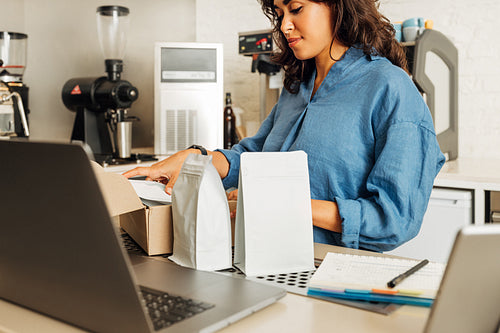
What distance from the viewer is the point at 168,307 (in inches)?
25.6

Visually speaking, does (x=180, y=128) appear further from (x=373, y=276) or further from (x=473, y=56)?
(x=373, y=276)

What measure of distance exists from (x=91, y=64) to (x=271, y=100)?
1.25 meters

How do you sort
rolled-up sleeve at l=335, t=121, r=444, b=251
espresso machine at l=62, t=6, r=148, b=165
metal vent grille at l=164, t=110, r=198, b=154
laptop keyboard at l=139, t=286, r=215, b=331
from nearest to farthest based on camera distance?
laptop keyboard at l=139, t=286, r=215, b=331
rolled-up sleeve at l=335, t=121, r=444, b=251
espresso machine at l=62, t=6, r=148, b=165
metal vent grille at l=164, t=110, r=198, b=154

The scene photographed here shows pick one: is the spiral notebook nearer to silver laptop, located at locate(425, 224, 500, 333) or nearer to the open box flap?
silver laptop, located at locate(425, 224, 500, 333)

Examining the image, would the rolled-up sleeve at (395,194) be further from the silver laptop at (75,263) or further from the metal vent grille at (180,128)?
the metal vent grille at (180,128)

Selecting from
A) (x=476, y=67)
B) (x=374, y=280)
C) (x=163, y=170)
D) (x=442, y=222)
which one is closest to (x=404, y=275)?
(x=374, y=280)

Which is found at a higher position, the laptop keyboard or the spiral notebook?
the spiral notebook

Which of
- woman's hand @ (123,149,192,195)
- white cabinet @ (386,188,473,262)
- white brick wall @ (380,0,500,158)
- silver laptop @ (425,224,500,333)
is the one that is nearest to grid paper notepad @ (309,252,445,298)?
silver laptop @ (425,224,500,333)

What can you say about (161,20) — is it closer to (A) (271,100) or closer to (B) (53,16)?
(B) (53,16)

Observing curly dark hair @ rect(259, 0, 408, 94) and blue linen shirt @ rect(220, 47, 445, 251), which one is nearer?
blue linen shirt @ rect(220, 47, 445, 251)

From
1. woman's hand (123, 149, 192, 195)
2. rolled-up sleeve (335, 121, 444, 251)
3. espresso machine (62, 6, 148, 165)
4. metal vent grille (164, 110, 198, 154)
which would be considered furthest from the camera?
metal vent grille (164, 110, 198, 154)

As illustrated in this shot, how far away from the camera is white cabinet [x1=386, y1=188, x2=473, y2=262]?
6.55 feet

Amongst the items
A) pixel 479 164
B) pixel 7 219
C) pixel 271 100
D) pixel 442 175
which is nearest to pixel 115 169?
pixel 271 100

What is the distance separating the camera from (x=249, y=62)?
3332 millimetres
